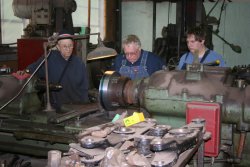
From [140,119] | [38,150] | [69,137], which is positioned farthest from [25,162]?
[140,119]

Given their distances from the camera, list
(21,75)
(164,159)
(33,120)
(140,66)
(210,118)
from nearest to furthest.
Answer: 1. (164,159)
2. (210,118)
3. (33,120)
4. (21,75)
5. (140,66)

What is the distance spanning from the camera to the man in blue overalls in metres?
2.33

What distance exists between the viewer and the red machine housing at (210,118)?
1.04m

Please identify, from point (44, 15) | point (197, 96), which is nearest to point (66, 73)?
point (44, 15)

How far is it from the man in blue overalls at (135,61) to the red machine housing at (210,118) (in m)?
1.26

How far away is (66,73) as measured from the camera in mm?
2377

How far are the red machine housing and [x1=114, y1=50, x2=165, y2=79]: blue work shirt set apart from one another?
1.28 m

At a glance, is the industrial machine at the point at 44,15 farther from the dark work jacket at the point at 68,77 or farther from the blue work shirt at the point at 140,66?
the blue work shirt at the point at 140,66

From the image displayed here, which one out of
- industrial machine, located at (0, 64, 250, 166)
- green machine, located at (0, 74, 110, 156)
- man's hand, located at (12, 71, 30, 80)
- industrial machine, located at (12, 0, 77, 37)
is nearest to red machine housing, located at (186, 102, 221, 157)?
industrial machine, located at (0, 64, 250, 166)

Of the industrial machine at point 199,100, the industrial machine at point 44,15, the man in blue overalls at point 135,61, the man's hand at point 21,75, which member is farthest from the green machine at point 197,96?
the industrial machine at point 44,15

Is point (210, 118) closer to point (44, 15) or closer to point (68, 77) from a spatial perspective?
point (68, 77)

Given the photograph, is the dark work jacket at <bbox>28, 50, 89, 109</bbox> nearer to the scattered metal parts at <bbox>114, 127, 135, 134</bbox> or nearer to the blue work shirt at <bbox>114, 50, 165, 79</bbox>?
the blue work shirt at <bbox>114, 50, 165, 79</bbox>

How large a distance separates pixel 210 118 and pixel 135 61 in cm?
137

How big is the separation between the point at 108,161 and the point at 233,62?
4.21 metres
